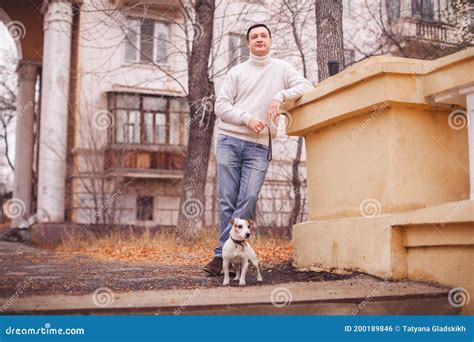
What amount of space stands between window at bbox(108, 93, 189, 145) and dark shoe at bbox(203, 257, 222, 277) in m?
14.1

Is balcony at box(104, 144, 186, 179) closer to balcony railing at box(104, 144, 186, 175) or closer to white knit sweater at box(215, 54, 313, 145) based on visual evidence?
balcony railing at box(104, 144, 186, 175)

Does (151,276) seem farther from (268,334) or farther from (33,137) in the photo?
(33,137)

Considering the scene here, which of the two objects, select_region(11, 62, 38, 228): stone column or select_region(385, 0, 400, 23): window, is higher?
select_region(385, 0, 400, 23): window

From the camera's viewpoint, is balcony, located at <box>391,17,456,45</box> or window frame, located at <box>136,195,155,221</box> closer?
balcony, located at <box>391,17,456,45</box>

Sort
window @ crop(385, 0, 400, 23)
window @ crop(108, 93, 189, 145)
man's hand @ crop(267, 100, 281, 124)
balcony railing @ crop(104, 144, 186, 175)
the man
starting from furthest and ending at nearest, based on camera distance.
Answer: window @ crop(108, 93, 189, 145)
balcony railing @ crop(104, 144, 186, 175)
window @ crop(385, 0, 400, 23)
the man
man's hand @ crop(267, 100, 281, 124)

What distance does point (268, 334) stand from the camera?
3.02m

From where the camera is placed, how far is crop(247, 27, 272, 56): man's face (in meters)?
5.00

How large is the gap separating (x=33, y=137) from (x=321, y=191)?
1853 cm

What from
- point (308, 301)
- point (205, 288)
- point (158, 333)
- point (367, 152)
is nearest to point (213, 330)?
point (158, 333)

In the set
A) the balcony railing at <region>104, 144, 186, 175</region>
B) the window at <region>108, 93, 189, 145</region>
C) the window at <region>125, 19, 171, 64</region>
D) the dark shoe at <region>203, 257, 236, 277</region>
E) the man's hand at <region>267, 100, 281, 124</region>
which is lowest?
the dark shoe at <region>203, 257, 236, 277</region>

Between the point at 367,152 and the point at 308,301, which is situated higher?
the point at 367,152


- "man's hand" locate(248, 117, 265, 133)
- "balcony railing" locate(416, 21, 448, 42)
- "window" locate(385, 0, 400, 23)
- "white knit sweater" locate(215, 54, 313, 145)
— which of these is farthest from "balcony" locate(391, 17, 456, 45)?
"man's hand" locate(248, 117, 265, 133)

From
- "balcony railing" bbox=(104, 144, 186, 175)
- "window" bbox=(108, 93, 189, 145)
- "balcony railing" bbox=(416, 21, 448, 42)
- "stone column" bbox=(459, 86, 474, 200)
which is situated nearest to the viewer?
"stone column" bbox=(459, 86, 474, 200)

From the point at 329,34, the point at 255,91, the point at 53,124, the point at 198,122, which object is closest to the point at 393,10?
the point at 198,122
